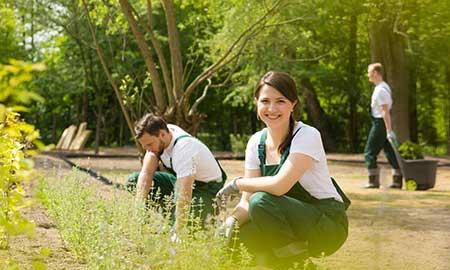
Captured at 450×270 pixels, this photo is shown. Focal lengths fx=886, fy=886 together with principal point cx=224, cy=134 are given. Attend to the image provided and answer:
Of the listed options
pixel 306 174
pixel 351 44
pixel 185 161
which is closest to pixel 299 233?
pixel 306 174

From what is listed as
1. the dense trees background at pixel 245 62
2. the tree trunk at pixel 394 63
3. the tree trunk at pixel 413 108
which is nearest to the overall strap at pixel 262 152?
the dense trees background at pixel 245 62

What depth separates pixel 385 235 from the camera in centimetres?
698

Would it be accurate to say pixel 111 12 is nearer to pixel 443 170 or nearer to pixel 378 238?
pixel 443 170

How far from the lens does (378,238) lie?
6762mm

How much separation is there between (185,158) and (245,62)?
14.3 m

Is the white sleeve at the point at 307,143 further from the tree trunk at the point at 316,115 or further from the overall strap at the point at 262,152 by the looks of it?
the tree trunk at the point at 316,115

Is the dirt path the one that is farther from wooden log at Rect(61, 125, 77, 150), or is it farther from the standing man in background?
wooden log at Rect(61, 125, 77, 150)

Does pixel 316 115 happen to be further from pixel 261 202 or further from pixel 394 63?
pixel 261 202

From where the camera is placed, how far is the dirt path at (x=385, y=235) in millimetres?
5488

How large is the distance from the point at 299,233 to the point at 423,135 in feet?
92.3

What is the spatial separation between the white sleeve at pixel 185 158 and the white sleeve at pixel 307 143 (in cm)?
111

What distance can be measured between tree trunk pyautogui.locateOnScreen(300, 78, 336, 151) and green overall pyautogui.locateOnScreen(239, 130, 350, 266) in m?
19.6

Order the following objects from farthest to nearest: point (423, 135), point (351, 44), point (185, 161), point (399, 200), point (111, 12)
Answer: point (423, 135)
point (351, 44)
point (111, 12)
point (399, 200)
point (185, 161)

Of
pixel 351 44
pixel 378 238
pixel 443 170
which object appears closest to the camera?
pixel 378 238
